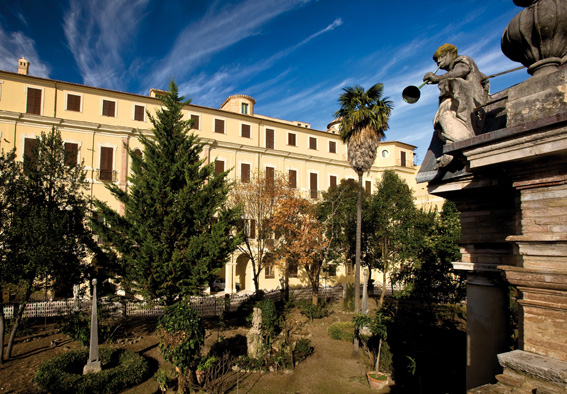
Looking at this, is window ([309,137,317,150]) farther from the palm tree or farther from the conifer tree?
the conifer tree

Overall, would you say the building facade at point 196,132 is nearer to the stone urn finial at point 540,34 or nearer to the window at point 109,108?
the window at point 109,108

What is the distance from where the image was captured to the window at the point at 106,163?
77.8 feet

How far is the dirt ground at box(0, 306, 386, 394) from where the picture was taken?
407 inches

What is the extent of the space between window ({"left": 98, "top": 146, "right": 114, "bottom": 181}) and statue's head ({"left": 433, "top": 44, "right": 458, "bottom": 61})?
78.4ft

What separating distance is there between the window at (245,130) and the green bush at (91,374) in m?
20.1

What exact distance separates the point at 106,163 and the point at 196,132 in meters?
6.85

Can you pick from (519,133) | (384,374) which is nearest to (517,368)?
(519,133)

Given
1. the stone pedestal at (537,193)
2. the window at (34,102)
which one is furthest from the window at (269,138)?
the stone pedestal at (537,193)

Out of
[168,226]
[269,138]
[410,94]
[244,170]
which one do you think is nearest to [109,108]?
[244,170]

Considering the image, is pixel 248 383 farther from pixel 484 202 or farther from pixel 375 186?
pixel 375 186

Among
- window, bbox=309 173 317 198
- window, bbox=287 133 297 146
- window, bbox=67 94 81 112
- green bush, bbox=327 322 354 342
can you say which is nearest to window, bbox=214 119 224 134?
window, bbox=287 133 297 146

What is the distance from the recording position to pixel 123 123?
81.4ft

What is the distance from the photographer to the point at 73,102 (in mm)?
23500

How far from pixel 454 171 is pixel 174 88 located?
47.5ft
